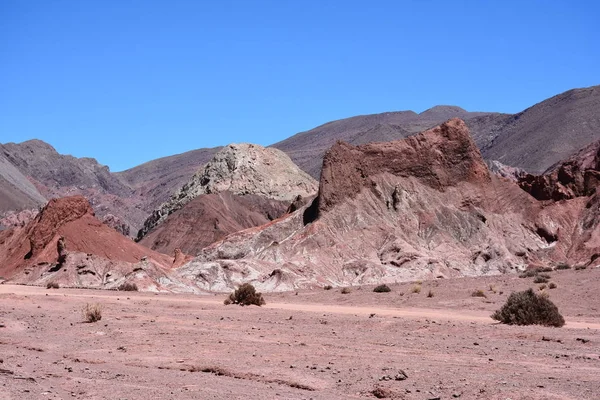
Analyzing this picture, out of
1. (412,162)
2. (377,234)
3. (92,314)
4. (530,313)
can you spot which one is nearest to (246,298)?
(92,314)

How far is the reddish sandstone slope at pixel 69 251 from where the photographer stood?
5619cm

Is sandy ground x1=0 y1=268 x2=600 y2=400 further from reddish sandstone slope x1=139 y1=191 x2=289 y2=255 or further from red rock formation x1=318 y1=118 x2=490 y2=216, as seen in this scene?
reddish sandstone slope x1=139 y1=191 x2=289 y2=255

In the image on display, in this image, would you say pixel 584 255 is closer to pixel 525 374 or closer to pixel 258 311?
pixel 258 311

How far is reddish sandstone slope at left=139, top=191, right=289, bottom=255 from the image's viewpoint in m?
96.6

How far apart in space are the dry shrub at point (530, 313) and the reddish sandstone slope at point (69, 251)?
111 feet

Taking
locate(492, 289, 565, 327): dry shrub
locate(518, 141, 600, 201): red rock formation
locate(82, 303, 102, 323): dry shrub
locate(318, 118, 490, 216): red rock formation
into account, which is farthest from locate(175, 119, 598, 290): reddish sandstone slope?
locate(492, 289, 565, 327): dry shrub

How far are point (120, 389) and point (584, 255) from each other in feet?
173

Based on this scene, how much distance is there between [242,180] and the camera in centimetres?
11119

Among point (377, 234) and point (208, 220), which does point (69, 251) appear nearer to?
point (377, 234)

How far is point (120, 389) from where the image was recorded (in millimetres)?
13109

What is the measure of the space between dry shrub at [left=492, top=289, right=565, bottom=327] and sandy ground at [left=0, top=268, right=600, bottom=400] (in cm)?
69

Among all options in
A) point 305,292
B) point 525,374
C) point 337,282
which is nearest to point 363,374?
point 525,374

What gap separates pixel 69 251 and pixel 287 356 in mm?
45191

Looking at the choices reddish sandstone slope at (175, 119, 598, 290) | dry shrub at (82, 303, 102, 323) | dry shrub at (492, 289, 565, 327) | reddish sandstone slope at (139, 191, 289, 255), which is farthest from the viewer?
reddish sandstone slope at (139, 191, 289, 255)
